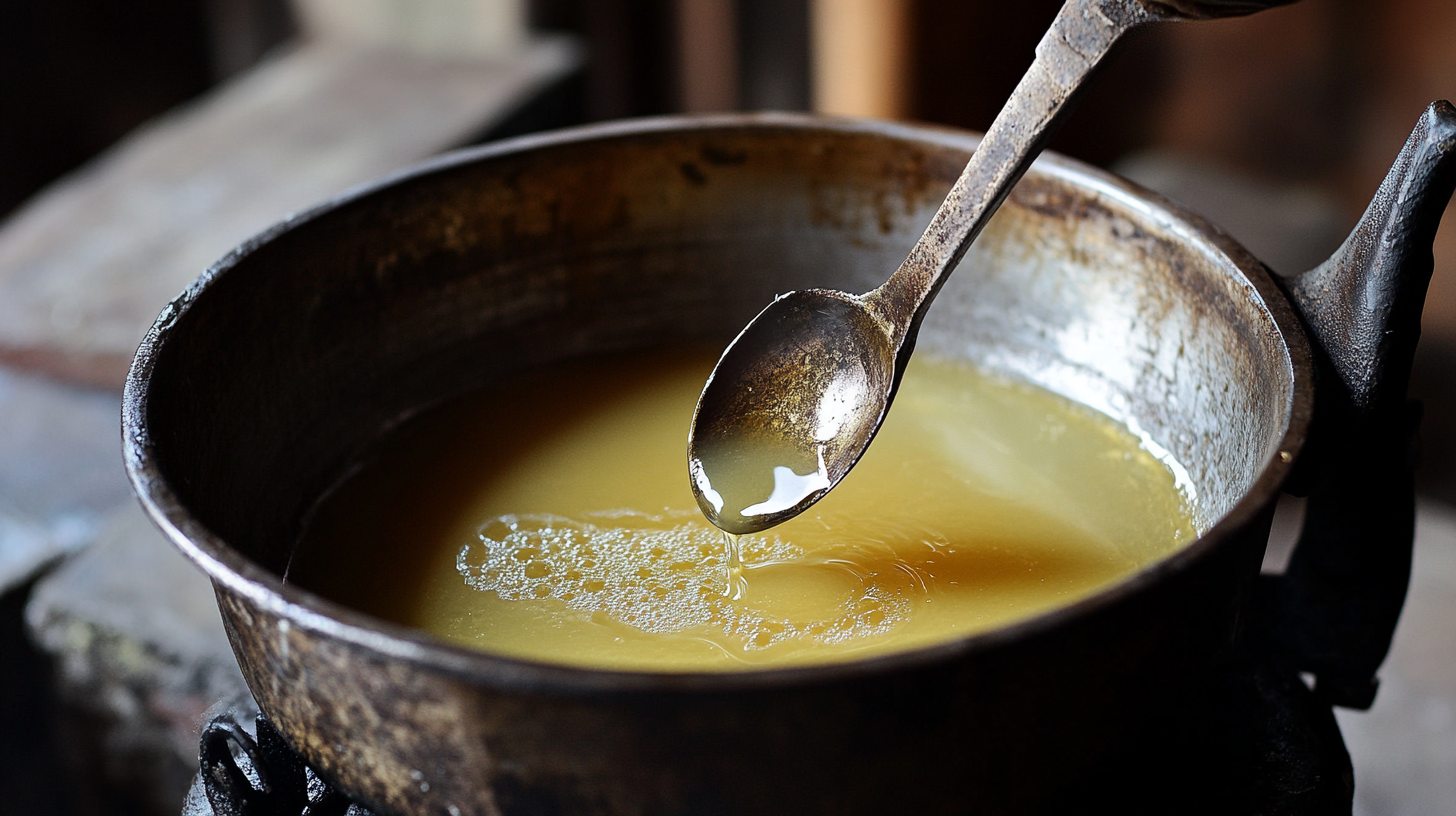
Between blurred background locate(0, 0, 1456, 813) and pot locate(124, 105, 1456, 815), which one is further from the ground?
pot locate(124, 105, 1456, 815)

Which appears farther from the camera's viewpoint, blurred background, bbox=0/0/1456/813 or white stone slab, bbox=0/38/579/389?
white stone slab, bbox=0/38/579/389

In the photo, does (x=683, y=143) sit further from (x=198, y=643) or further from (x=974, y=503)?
(x=198, y=643)

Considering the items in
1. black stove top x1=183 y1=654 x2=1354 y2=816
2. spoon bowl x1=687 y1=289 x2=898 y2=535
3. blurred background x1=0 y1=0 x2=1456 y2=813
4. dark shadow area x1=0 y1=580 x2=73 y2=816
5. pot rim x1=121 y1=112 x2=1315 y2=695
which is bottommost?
dark shadow area x1=0 y1=580 x2=73 y2=816

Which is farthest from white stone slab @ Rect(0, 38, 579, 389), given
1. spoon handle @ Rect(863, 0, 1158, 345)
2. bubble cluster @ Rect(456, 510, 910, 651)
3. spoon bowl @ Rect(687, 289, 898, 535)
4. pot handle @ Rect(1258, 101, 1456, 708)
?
pot handle @ Rect(1258, 101, 1456, 708)

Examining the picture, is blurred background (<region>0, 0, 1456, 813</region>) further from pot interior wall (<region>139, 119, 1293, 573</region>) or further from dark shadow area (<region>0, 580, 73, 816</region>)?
pot interior wall (<region>139, 119, 1293, 573</region>)

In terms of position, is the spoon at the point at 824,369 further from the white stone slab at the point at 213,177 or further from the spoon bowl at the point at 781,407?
the white stone slab at the point at 213,177

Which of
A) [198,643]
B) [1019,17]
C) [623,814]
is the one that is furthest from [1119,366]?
[1019,17]
